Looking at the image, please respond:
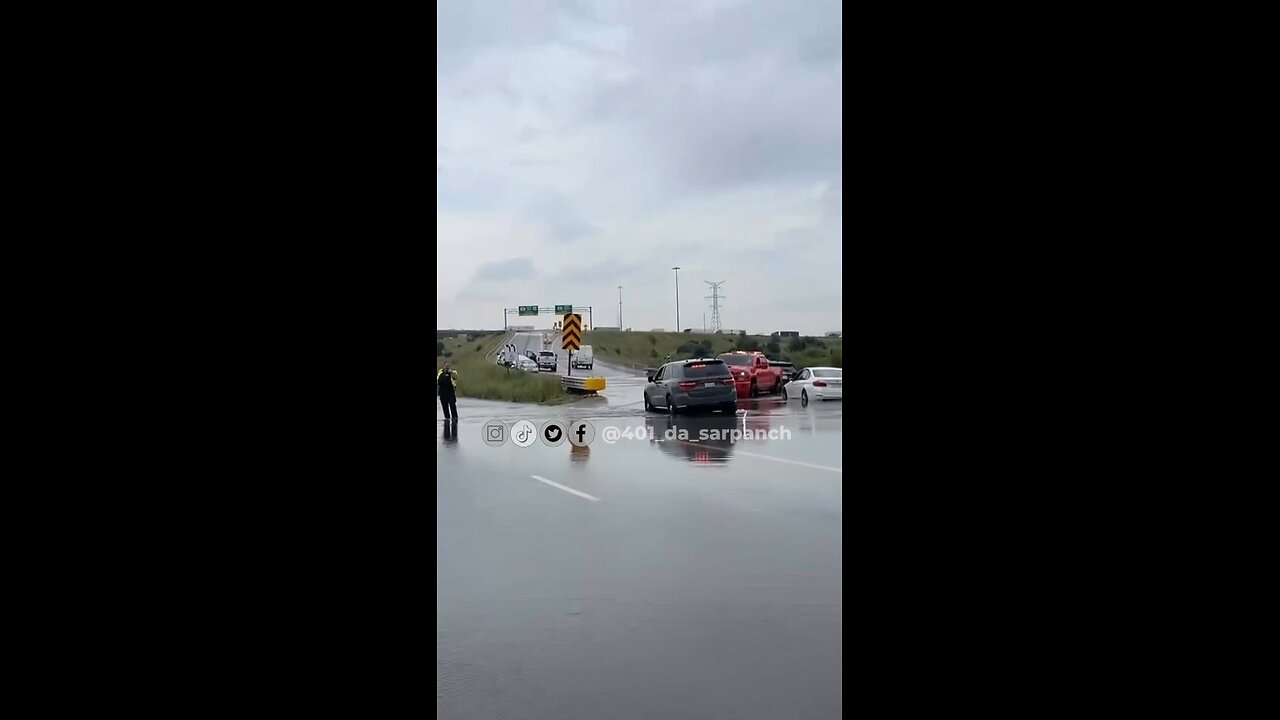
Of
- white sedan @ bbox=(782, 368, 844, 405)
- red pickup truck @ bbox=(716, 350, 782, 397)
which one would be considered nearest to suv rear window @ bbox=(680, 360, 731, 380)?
red pickup truck @ bbox=(716, 350, 782, 397)

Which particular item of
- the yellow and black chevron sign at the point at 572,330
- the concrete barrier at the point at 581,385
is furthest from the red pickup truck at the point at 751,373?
the concrete barrier at the point at 581,385

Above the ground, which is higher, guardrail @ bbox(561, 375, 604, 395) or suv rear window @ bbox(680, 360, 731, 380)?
suv rear window @ bbox(680, 360, 731, 380)

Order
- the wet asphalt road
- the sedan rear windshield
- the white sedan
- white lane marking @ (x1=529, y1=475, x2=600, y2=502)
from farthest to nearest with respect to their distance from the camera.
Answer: the white sedan
the sedan rear windshield
white lane marking @ (x1=529, y1=475, x2=600, y2=502)
the wet asphalt road

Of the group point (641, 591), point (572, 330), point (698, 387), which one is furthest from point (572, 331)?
point (641, 591)

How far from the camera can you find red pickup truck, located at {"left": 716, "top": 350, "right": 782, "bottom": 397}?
14823 mm

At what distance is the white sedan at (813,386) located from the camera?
52.6 feet

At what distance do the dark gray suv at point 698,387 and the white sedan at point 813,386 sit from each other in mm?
2819

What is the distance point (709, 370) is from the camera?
44.2 ft

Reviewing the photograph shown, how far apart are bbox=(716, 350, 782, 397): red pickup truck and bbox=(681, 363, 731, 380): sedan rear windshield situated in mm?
816

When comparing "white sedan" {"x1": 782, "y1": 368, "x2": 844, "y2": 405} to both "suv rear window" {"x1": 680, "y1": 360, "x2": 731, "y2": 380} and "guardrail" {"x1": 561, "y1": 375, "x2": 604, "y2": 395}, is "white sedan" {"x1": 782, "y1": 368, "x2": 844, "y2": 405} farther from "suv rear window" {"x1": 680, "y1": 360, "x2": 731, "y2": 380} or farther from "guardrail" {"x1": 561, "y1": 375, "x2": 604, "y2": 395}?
"guardrail" {"x1": 561, "y1": 375, "x2": 604, "y2": 395}
